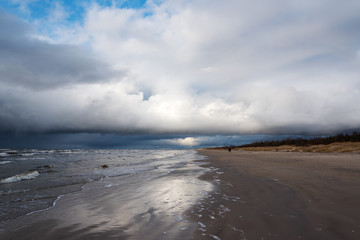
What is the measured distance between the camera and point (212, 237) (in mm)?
3248

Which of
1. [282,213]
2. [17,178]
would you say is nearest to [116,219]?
[282,213]

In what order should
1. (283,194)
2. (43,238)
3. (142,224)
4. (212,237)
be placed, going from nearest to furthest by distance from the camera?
1. (212,237)
2. (43,238)
3. (142,224)
4. (283,194)

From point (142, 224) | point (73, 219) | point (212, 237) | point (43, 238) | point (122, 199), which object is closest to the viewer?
point (212, 237)

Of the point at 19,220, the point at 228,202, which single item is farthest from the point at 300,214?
the point at 19,220

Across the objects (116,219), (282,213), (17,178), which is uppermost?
(282,213)

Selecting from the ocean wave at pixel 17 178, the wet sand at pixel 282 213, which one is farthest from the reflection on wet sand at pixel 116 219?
the ocean wave at pixel 17 178

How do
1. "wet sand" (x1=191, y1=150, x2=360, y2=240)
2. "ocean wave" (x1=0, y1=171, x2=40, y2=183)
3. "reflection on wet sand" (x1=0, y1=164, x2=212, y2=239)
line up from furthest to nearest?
"ocean wave" (x1=0, y1=171, x2=40, y2=183) < "reflection on wet sand" (x1=0, y1=164, x2=212, y2=239) < "wet sand" (x1=191, y1=150, x2=360, y2=240)

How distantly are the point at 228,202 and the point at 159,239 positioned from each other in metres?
2.50

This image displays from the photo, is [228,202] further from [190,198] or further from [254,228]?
[254,228]

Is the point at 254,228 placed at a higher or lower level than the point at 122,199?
higher

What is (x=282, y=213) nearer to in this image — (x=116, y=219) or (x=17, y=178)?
(x=116, y=219)

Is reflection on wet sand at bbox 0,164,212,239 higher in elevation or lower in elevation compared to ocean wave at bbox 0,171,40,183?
higher

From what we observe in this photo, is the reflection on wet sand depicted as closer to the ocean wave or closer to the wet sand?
the wet sand

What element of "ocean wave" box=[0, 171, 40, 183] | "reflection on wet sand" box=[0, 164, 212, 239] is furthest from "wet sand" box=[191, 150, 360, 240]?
"ocean wave" box=[0, 171, 40, 183]
